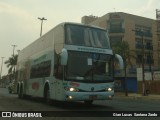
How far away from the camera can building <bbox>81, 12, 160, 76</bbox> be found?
73.3m

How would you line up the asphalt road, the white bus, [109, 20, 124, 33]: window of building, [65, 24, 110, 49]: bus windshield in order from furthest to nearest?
[109, 20, 124, 33]: window of building
[65, 24, 110, 49]: bus windshield
the white bus
the asphalt road

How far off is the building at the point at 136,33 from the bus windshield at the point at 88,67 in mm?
54434

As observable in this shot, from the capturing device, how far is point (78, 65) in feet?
49.3

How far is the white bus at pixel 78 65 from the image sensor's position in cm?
1480

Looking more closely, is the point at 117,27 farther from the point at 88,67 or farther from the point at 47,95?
the point at 88,67

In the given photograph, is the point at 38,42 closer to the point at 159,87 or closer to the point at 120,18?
the point at 159,87

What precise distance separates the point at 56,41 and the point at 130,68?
1981 inches

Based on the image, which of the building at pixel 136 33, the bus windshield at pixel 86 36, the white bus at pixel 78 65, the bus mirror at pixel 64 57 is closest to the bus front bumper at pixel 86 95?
the white bus at pixel 78 65

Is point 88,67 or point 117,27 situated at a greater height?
point 117,27

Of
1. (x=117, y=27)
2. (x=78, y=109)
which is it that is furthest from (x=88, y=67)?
(x=117, y=27)

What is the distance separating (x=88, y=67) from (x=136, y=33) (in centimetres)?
6257

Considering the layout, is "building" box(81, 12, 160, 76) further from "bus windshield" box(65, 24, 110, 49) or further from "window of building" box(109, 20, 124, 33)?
"bus windshield" box(65, 24, 110, 49)

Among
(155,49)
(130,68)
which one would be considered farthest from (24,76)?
(155,49)

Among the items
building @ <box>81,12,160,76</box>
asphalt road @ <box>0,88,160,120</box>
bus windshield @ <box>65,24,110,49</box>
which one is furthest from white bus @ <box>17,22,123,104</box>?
building @ <box>81,12,160,76</box>
